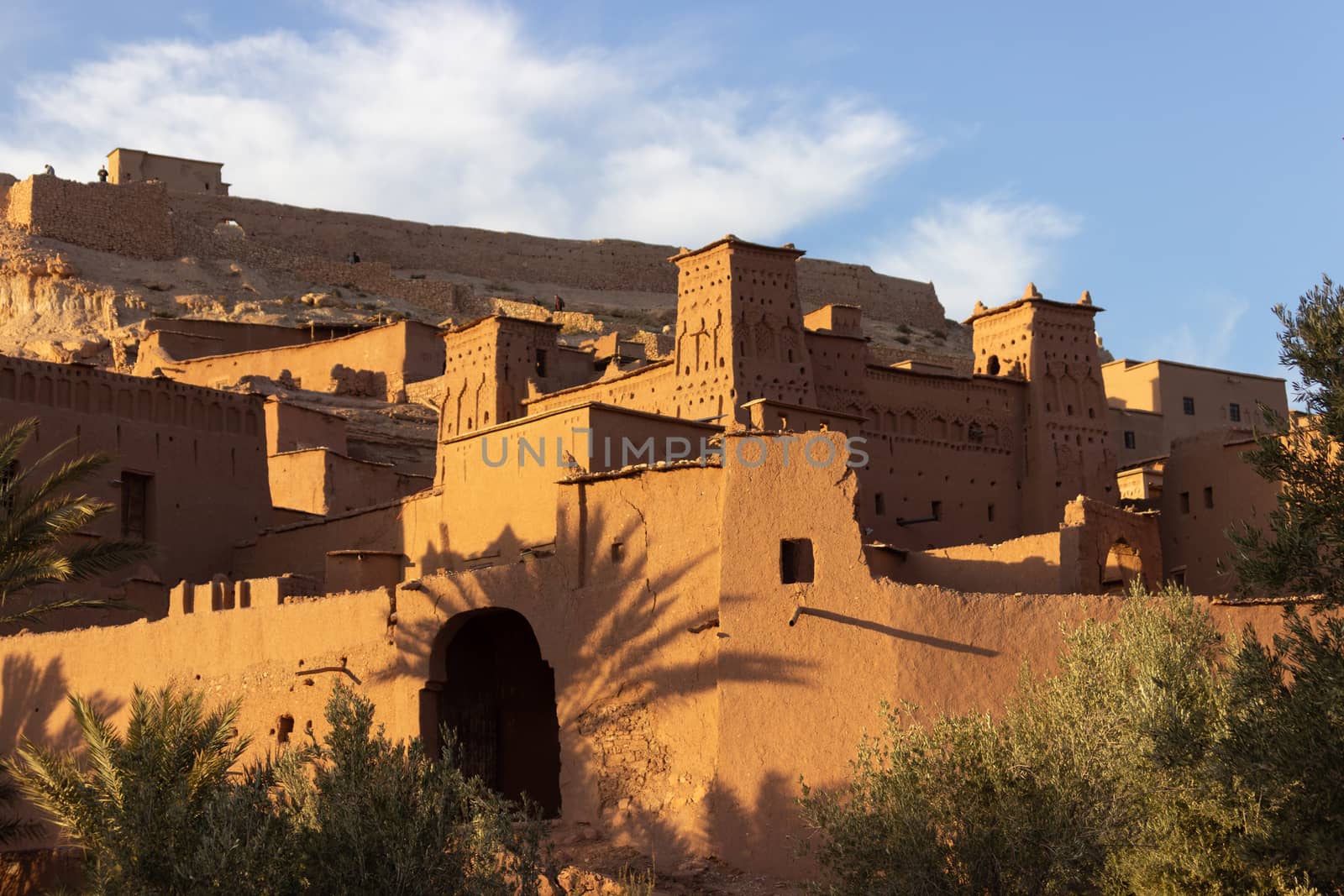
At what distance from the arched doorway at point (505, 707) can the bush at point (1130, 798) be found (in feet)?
21.7

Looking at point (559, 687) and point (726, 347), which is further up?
point (726, 347)

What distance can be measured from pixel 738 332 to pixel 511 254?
3800 cm

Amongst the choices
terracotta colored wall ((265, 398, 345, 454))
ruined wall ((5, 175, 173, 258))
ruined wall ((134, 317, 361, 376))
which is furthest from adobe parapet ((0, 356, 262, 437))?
ruined wall ((5, 175, 173, 258))

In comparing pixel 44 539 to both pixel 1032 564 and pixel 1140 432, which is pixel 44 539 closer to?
pixel 1032 564

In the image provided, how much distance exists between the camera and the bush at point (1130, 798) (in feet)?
47.5

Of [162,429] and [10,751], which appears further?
[162,429]

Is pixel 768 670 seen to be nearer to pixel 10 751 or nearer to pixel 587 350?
pixel 10 751

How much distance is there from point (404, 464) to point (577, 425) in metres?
13.3

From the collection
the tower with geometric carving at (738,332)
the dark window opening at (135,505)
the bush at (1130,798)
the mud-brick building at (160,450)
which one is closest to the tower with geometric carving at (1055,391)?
the tower with geometric carving at (738,332)

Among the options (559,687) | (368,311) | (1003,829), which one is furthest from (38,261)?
(1003,829)

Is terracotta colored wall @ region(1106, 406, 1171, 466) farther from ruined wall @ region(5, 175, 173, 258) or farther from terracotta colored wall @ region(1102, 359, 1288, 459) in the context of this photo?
ruined wall @ region(5, 175, 173, 258)

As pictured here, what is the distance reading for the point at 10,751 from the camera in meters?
23.5

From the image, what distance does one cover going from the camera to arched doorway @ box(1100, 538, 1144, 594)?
21812mm

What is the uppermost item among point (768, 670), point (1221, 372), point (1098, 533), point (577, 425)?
point (1221, 372)
